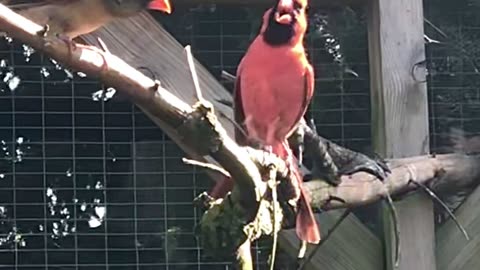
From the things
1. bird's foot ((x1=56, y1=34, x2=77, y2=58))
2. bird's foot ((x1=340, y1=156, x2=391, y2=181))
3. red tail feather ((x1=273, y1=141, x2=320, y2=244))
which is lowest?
red tail feather ((x1=273, y1=141, x2=320, y2=244))

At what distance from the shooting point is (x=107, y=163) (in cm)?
201

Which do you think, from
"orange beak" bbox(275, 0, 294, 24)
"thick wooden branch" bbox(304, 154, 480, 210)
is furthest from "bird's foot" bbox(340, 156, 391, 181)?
"orange beak" bbox(275, 0, 294, 24)

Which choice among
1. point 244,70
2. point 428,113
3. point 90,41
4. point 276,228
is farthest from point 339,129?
point 276,228

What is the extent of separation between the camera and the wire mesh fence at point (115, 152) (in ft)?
6.57

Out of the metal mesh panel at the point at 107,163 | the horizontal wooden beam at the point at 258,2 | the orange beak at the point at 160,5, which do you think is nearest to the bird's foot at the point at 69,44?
the orange beak at the point at 160,5

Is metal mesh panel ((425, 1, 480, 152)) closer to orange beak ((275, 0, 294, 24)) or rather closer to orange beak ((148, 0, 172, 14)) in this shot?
orange beak ((275, 0, 294, 24))

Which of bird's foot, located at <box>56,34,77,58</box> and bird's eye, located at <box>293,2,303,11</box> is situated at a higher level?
bird's eye, located at <box>293,2,303,11</box>

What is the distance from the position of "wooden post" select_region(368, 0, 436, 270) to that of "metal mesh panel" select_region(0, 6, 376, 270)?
0.43ft

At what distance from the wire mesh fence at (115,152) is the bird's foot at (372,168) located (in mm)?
164

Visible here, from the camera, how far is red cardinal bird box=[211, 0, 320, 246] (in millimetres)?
1743

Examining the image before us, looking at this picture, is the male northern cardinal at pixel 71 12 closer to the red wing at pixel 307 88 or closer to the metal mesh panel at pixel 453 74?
the red wing at pixel 307 88

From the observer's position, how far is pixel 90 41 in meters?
1.76

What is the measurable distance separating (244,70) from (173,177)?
307 mm

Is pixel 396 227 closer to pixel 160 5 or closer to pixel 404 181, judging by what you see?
pixel 404 181
